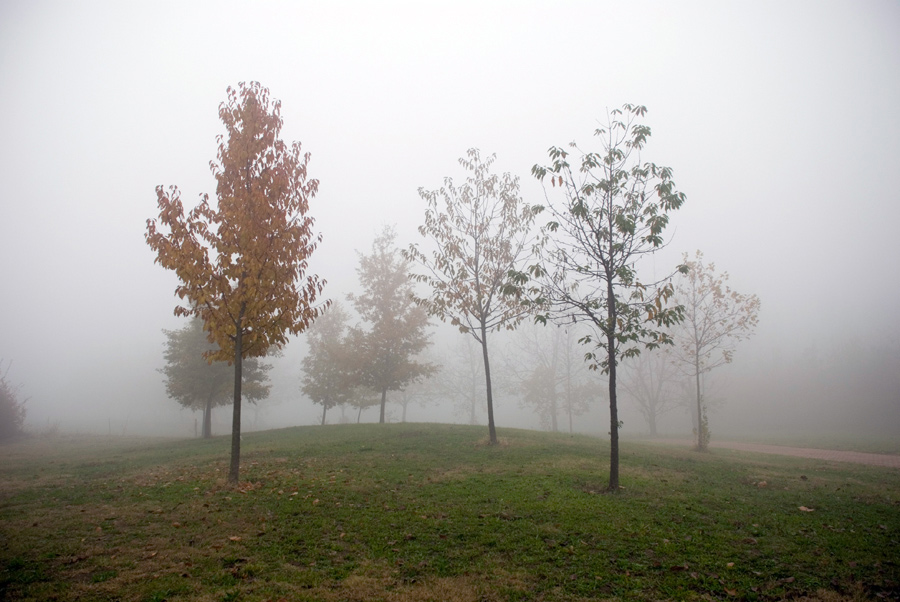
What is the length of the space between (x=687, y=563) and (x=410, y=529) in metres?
4.24

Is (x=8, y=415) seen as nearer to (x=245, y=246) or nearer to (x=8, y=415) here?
(x=8, y=415)

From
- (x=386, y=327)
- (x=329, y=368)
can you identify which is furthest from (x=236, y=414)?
(x=329, y=368)

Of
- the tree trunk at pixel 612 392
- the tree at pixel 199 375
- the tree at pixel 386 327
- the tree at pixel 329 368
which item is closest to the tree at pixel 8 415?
the tree at pixel 199 375

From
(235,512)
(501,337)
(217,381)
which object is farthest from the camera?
(501,337)

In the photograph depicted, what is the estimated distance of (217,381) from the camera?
26656 mm

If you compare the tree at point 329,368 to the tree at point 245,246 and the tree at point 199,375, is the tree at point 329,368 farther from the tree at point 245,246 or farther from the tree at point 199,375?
the tree at point 245,246

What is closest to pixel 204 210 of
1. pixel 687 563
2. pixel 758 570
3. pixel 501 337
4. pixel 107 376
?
pixel 687 563

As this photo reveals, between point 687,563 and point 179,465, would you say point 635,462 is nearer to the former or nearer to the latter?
point 687,563

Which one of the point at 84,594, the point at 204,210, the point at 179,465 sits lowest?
the point at 179,465

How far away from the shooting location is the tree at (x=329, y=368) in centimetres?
2848

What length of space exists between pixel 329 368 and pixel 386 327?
23.3 ft

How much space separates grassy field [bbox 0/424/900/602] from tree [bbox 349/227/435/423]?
14.9 meters

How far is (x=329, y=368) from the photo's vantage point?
31672 millimetres

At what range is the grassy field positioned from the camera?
5168mm
